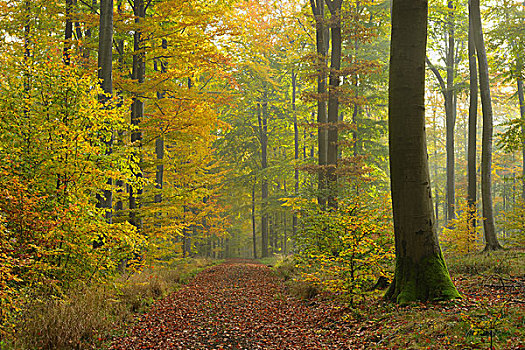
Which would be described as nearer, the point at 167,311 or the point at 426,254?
the point at 426,254

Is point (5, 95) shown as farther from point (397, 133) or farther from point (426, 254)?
point (426, 254)

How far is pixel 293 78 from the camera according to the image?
27906 millimetres

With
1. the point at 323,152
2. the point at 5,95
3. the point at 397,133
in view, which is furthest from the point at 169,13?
the point at 397,133

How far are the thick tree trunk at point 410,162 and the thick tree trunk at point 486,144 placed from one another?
23.7 feet

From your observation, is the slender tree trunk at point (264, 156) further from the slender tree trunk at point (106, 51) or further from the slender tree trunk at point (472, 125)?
the slender tree trunk at point (106, 51)

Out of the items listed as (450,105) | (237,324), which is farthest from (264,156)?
(237,324)

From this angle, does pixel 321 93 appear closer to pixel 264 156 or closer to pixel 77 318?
pixel 77 318

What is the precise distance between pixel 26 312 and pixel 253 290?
6.35 meters

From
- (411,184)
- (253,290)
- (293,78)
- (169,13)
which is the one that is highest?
(293,78)

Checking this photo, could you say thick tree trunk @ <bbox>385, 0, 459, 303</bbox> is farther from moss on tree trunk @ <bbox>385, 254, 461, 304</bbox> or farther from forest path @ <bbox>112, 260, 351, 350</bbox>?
forest path @ <bbox>112, 260, 351, 350</bbox>

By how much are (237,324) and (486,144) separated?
1032cm


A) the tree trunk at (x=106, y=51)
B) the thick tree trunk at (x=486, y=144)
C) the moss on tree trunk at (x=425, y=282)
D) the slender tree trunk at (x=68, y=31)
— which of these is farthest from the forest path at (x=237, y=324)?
the slender tree trunk at (x=68, y=31)

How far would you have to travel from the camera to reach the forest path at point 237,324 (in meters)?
5.35

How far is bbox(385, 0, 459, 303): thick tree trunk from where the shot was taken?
5.60 m
